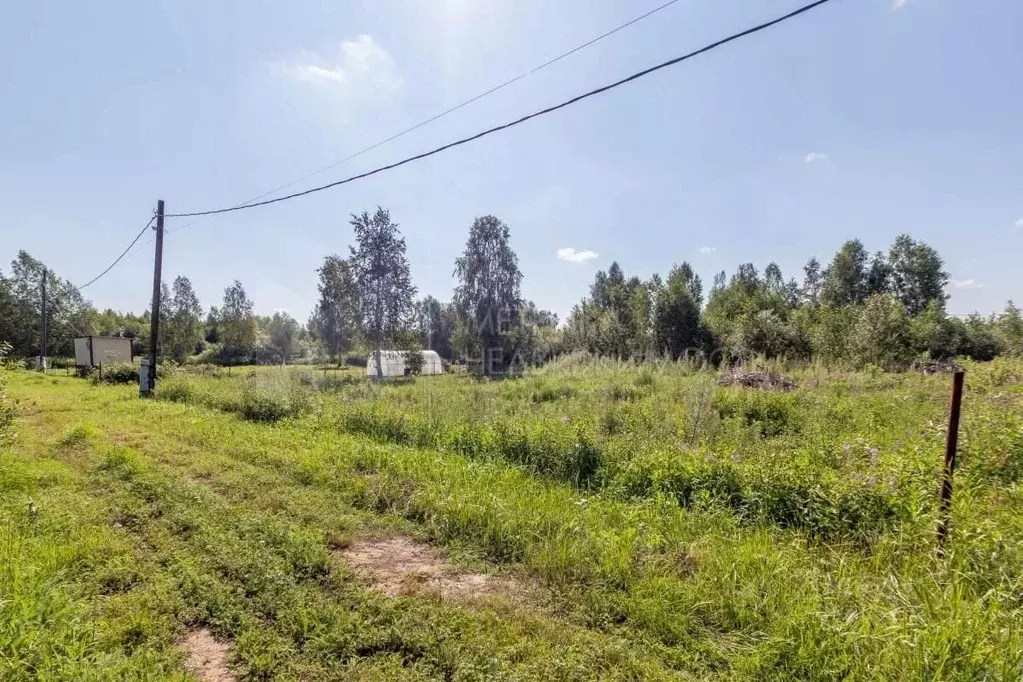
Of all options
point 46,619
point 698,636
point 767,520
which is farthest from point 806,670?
point 46,619

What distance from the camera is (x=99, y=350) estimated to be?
21.2 m

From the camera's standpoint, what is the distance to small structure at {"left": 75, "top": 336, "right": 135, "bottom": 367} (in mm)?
21078

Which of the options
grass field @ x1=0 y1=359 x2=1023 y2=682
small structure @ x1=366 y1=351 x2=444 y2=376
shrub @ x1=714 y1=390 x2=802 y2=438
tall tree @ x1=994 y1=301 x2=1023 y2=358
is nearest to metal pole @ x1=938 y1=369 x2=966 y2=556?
grass field @ x1=0 y1=359 x2=1023 y2=682

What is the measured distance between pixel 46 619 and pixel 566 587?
3.02 metres

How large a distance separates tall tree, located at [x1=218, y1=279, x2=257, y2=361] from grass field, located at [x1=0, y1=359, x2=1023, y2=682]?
1585 inches

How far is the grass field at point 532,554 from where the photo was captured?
221 centimetres

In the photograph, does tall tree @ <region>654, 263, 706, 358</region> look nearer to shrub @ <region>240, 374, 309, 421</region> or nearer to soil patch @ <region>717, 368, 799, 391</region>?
soil patch @ <region>717, 368, 799, 391</region>

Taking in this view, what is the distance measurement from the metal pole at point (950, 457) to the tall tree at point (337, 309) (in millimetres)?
25925

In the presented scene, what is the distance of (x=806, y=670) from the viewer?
2123 mm

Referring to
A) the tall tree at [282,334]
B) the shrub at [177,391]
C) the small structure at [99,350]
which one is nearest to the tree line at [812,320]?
the shrub at [177,391]

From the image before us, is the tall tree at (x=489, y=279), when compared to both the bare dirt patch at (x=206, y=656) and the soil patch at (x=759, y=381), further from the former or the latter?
the bare dirt patch at (x=206, y=656)

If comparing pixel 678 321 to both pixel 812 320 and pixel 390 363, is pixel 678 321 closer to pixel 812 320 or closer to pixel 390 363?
pixel 812 320

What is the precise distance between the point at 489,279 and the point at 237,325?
27874 millimetres

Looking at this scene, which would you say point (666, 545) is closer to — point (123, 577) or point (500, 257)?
point (123, 577)
